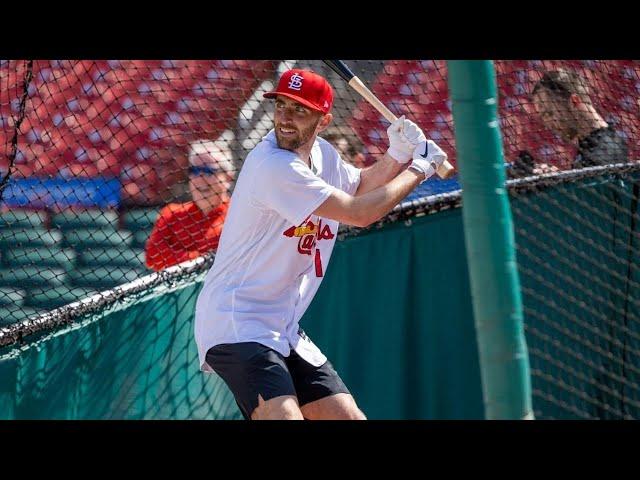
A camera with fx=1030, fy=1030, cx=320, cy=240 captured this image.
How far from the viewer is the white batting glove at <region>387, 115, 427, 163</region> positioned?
4.06 metres

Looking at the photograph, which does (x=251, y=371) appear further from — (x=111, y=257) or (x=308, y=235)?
(x=111, y=257)

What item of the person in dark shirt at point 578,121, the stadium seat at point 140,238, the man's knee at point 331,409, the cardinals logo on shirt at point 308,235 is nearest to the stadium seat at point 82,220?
the stadium seat at point 140,238

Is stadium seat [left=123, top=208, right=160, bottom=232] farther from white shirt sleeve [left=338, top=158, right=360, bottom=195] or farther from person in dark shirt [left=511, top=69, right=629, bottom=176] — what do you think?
white shirt sleeve [left=338, top=158, right=360, bottom=195]

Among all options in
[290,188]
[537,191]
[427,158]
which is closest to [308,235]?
[290,188]

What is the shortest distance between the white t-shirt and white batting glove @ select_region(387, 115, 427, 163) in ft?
1.18

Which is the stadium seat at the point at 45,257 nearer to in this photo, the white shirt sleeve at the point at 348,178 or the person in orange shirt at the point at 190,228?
the person in orange shirt at the point at 190,228

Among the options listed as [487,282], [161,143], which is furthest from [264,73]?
[487,282]

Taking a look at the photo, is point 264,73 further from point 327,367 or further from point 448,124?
point 327,367

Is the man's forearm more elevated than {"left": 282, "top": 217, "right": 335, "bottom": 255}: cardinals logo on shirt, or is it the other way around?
the man's forearm

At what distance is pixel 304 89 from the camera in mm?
3822

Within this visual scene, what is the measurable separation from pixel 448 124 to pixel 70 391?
2437mm

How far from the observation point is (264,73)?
6379 millimetres

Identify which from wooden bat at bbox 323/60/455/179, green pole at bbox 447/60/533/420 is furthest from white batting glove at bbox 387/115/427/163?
→ green pole at bbox 447/60/533/420

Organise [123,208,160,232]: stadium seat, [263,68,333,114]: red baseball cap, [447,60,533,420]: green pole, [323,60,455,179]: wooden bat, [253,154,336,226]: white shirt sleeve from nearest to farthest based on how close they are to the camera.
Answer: [447,60,533,420]: green pole, [253,154,336,226]: white shirt sleeve, [263,68,333,114]: red baseball cap, [323,60,455,179]: wooden bat, [123,208,160,232]: stadium seat
